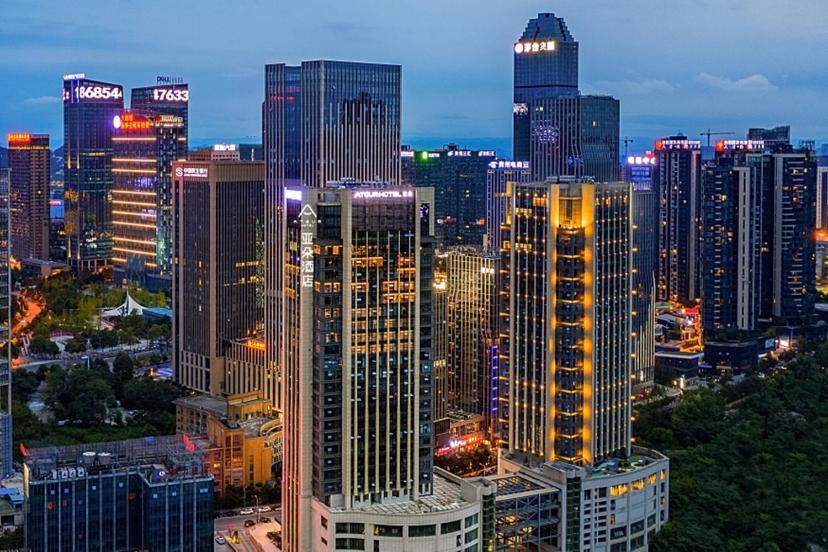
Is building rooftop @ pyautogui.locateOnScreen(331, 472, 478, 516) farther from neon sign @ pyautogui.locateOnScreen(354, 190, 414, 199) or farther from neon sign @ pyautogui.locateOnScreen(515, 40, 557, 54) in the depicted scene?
neon sign @ pyautogui.locateOnScreen(515, 40, 557, 54)

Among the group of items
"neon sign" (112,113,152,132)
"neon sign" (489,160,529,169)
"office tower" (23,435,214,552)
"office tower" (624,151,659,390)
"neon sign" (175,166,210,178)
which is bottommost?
"office tower" (23,435,214,552)

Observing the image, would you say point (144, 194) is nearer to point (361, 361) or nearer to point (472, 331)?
point (472, 331)

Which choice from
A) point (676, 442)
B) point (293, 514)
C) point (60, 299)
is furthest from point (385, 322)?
point (60, 299)

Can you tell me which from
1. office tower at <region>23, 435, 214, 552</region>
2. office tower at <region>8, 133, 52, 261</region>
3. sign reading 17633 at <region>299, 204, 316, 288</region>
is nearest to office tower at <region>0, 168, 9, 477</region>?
office tower at <region>23, 435, 214, 552</region>

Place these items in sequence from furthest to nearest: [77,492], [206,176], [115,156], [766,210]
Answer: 1. [115,156]
2. [766,210]
3. [206,176]
4. [77,492]

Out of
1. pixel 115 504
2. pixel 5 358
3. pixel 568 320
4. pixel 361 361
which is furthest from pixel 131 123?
pixel 361 361

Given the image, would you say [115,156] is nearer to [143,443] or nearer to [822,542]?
[143,443]
